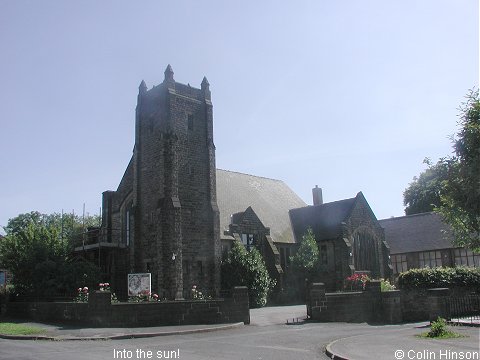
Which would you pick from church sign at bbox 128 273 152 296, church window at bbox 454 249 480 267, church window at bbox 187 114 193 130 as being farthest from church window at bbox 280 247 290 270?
church sign at bbox 128 273 152 296

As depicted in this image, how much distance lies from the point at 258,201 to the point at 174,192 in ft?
46.6

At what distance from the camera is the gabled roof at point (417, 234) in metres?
45.8

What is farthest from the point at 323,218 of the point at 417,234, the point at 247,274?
the point at 247,274

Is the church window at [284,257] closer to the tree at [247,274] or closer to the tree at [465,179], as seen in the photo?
the tree at [247,274]

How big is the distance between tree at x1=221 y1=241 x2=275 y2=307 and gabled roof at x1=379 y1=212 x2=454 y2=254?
1979 centimetres

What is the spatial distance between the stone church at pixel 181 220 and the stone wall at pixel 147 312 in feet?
27.0

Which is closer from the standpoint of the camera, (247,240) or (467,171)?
(467,171)

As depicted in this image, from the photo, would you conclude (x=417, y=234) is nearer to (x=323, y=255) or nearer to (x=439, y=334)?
(x=323, y=255)

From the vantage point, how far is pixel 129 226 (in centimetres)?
3425

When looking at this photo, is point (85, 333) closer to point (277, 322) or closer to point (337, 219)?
point (277, 322)

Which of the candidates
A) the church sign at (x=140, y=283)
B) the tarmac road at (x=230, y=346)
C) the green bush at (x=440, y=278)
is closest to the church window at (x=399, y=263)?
the green bush at (x=440, y=278)

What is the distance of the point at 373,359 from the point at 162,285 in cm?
1971

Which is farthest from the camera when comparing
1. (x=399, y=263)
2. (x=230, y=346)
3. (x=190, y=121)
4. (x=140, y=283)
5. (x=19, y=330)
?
(x=399, y=263)

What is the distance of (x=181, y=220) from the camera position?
31.1 m
